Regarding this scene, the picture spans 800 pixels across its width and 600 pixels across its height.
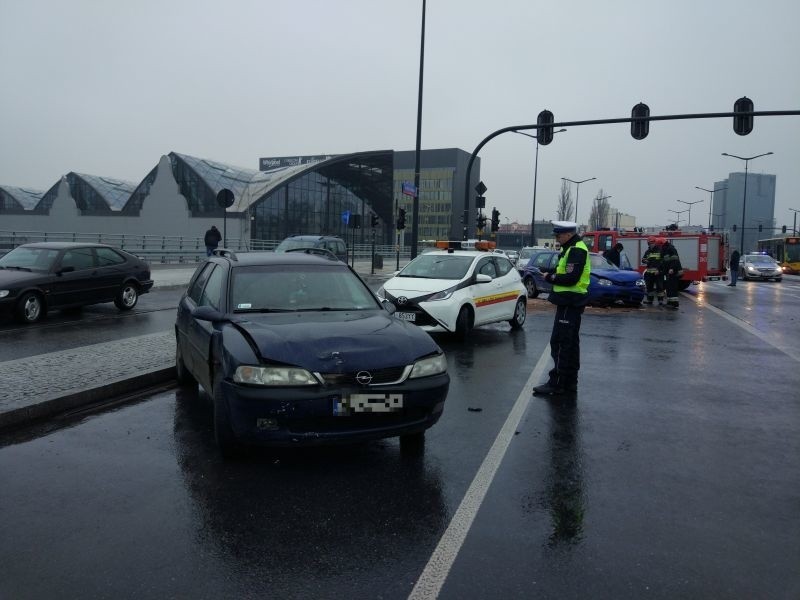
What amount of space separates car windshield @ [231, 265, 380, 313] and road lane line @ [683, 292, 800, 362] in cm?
719

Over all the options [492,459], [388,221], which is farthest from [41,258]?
[388,221]

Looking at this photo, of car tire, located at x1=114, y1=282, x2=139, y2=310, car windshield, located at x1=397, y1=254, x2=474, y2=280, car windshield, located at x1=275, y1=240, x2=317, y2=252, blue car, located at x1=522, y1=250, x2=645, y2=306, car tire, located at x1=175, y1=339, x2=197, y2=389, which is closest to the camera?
car tire, located at x1=175, y1=339, x2=197, y2=389

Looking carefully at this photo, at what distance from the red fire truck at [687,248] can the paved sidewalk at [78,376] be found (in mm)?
19181

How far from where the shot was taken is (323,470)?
4.57m

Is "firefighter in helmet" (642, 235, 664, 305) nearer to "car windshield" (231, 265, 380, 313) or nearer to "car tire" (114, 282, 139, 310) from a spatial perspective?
"car tire" (114, 282, 139, 310)

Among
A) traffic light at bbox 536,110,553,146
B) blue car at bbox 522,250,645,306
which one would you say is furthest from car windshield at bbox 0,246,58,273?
traffic light at bbox 536,110,553,146

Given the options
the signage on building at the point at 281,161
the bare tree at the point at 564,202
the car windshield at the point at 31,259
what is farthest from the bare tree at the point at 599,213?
the car windshield at the point at 31,259

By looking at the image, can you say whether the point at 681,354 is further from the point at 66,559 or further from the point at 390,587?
the point at 66,559

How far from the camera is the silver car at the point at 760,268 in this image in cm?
3700

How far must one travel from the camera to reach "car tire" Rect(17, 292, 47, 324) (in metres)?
11.3

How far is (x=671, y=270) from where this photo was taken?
18.1 metres

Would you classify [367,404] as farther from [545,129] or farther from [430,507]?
[545,129]

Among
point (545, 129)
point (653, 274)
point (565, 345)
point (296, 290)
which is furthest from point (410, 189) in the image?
point (296, 290)

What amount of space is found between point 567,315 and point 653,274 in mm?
13035
